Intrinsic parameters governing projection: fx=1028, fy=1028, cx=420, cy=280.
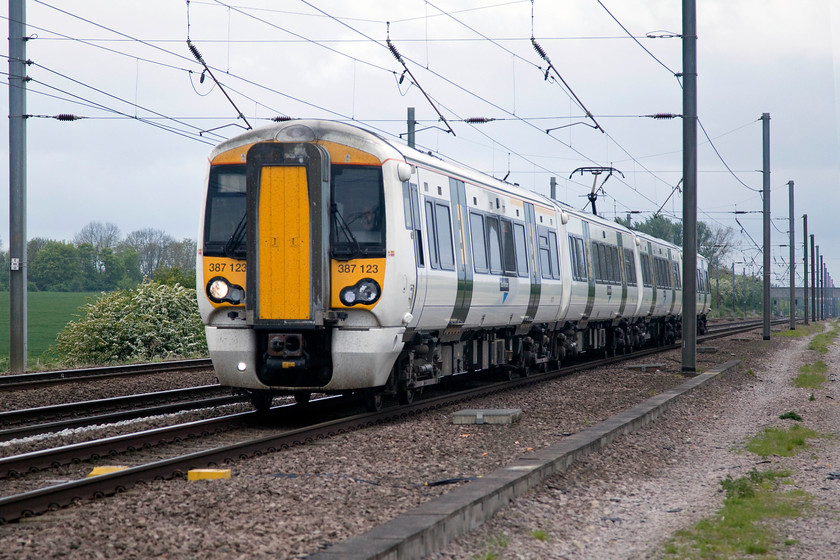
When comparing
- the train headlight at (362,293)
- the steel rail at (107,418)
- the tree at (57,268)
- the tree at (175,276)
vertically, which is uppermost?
the tree at (57,268)

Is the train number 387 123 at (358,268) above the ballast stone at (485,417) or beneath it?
above

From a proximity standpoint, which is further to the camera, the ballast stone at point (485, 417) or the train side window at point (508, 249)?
the train side window at point (508, 249)

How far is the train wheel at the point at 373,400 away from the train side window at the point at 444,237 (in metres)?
1.83

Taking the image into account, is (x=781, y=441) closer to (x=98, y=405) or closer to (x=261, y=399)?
(x=261, y=399)

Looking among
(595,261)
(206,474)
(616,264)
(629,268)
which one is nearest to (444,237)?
(206,474)

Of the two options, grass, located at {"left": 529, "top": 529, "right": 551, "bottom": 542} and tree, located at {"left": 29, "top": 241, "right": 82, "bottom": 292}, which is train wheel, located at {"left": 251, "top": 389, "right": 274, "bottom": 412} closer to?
grass, located at {"left": 529, "top": 529, "right": 551, "bottom": 542}

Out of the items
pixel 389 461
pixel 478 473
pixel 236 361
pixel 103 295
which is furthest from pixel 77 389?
pixel 103 295

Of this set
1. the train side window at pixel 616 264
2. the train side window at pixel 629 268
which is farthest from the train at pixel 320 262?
the train side window at pixel 629 268

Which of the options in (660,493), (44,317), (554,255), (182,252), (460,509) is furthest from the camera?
(182,252)

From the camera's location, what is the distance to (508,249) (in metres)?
16.4


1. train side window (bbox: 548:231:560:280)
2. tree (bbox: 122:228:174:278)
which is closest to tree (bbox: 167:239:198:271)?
tree (bbox: 122:228:174:278)

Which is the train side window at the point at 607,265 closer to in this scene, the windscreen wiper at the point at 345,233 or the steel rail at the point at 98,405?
the steel rail at the point at 98,405

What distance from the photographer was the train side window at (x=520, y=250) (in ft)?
55.4

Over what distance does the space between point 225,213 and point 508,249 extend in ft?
19.4
